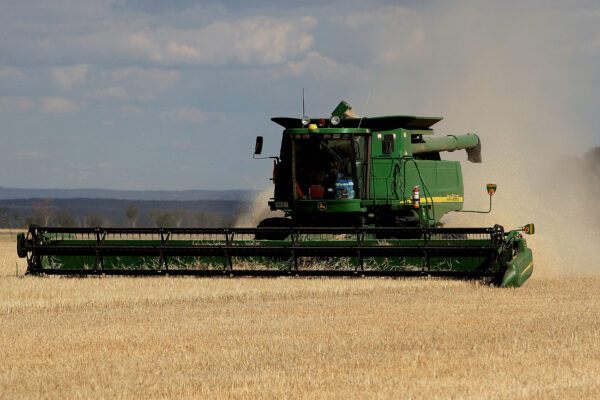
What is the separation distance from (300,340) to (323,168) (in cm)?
679

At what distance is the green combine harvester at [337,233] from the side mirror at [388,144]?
0.02m

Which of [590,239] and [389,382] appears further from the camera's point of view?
[590,239]

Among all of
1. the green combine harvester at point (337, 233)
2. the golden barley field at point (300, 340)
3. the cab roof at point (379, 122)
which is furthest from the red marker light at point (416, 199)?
the golden barley field at point (300, 340)

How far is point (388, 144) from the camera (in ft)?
47.6

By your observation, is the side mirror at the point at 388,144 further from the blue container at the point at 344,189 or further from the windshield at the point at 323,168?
the blue container at the point at 344,189

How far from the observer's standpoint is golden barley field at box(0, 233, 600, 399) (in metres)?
6.60

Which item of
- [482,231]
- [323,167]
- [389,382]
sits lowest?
[389,382]

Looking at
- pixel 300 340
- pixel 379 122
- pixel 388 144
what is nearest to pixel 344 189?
pixel 388 144

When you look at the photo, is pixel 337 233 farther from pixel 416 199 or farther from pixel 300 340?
pixel 300 340

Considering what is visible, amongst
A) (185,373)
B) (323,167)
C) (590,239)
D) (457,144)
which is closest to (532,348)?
(185,373)

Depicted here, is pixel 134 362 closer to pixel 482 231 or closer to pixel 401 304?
pixel 401 304

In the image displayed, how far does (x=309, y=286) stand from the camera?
12.9m

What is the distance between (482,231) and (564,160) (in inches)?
742

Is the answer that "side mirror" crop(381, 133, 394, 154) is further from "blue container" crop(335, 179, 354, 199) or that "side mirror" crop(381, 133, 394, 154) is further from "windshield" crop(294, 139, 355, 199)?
"blue container" crop(335, 179, 354, 199)
